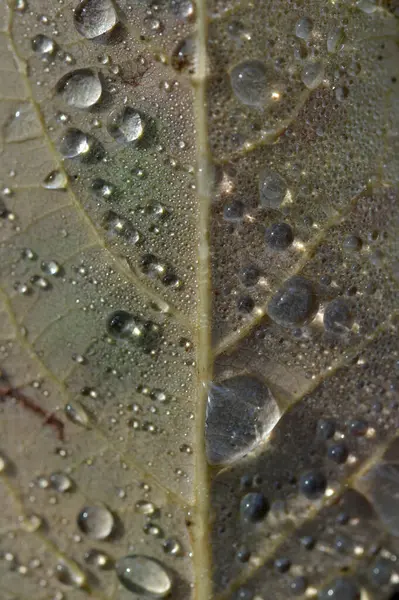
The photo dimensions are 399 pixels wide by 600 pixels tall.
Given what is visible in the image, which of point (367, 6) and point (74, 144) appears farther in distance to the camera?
point (367, 6)

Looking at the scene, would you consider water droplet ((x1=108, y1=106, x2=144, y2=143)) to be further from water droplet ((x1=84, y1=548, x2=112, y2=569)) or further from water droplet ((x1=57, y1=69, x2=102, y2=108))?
water droplet ((x1=84, y1=548, x2=112, y2=569))

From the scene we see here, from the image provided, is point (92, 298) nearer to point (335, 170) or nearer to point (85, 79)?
point (85, 79)

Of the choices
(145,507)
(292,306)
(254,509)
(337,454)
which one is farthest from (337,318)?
(145,507)

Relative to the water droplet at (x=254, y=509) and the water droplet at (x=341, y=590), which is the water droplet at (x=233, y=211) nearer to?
the water droplet at (x=254, y=509)

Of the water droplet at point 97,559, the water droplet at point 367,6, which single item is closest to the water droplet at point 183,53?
the water droplet at point 367,6

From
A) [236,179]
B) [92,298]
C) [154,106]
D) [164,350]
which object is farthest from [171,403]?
[154,106]

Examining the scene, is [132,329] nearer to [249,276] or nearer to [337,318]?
[249,276]

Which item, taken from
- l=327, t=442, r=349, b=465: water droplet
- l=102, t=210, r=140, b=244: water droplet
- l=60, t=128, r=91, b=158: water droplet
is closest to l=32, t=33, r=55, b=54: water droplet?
l=60, t=128, r=91, b=158: water droplet
